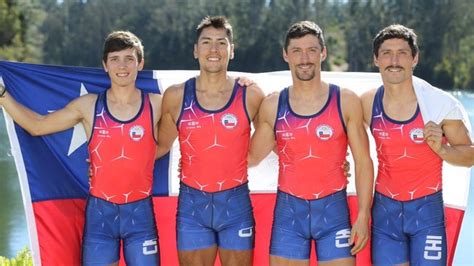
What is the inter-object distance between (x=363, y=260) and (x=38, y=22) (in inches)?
1820

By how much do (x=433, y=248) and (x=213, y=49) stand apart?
1955 millimetres

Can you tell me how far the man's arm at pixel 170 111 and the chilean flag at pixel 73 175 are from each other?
0.60 meters

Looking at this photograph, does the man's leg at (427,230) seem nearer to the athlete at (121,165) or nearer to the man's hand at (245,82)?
the man's hand at (245,82)

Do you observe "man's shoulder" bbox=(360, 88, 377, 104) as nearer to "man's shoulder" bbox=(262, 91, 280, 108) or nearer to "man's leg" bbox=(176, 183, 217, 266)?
"man's shoulder" bbox=(262, 91, 280, 108)

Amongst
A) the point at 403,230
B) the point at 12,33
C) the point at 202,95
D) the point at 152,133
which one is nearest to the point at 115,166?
the point at 152,133

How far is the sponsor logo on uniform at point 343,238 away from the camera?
557 centimetres

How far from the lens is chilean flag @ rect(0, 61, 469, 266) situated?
20.6ft

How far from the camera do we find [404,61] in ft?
18.3

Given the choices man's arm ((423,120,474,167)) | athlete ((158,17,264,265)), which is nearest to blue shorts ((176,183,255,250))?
athlete ((158,17,264,265))

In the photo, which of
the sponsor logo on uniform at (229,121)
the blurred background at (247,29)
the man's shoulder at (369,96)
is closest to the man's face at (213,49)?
the sponsor logo on uniform at (229,121)

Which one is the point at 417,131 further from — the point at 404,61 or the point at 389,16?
the point at 389,16

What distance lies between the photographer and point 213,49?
5.79m

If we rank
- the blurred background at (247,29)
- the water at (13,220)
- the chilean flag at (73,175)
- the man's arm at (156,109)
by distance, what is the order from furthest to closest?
the blurred background at (247,29), the water at (13,220), the chilean flag at (73,175), the man's arm at (156,109)

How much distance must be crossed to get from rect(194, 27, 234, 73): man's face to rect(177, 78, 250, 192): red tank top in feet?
0.74
